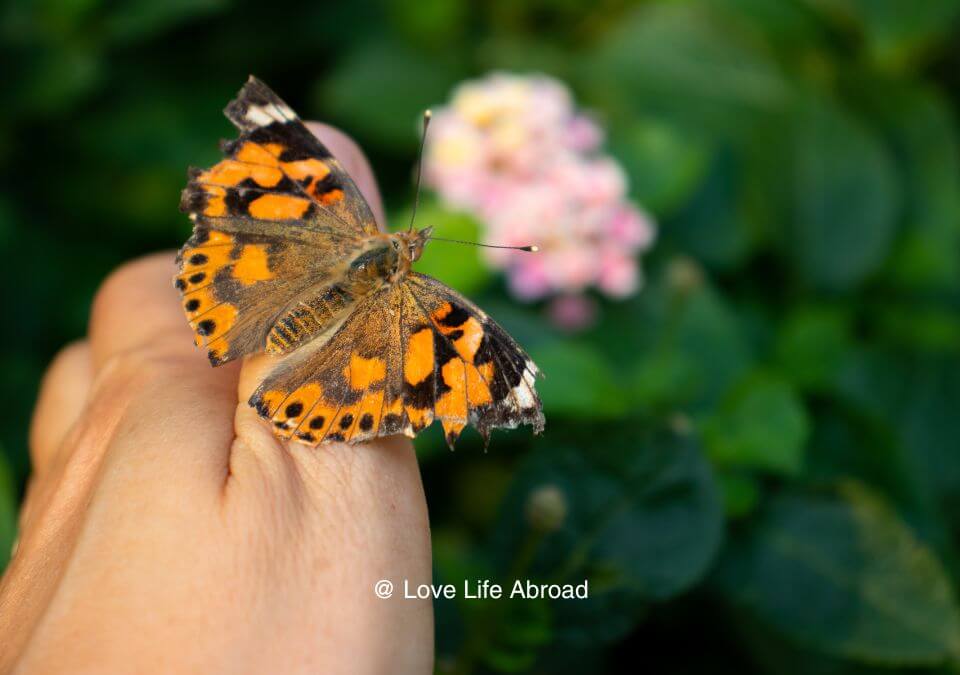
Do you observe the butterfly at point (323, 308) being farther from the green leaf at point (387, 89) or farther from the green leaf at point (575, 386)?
the green leaf at point (387, 89)

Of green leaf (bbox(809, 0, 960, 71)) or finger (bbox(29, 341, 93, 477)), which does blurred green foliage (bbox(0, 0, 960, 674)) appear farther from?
finger (bbox(29, 341, 93, 477))

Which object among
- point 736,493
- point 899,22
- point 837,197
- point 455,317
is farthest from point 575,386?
point 899,22

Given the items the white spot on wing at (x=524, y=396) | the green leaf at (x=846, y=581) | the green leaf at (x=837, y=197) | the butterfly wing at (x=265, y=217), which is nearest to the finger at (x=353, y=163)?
the butterfly wing at (x=265, y=217)

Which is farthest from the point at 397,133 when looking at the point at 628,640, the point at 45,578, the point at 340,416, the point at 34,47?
the point at 45,578

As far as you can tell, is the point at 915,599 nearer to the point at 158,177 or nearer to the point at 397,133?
the point at 397,133

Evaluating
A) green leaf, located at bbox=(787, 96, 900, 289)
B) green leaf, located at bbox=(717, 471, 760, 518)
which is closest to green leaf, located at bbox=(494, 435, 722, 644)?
green leaf, located at bbox=(717, 471, 760, 518)

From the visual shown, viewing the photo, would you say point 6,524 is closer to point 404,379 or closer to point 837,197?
point 404,379

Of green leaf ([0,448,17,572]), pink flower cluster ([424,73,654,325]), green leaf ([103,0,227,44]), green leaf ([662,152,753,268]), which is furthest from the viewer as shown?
green leaf ([662,152,753,268])
